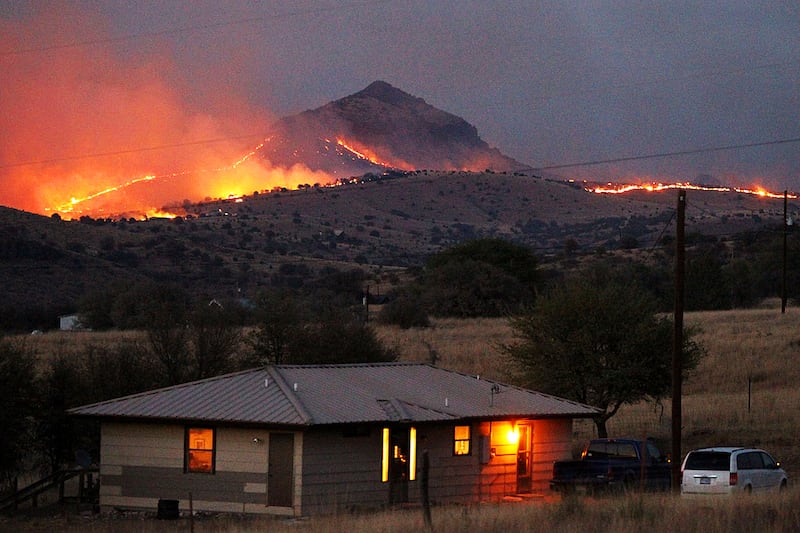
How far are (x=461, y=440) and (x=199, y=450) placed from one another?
7.29 meters

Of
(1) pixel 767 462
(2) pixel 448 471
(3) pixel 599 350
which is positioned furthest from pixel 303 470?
(3) pixel 599 350

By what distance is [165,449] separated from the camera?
3247cm

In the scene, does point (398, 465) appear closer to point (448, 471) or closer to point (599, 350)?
point (448, 471)

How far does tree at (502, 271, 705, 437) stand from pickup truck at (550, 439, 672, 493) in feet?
29.5

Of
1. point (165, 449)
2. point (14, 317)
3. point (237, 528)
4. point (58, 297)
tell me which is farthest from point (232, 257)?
point (237, 528)

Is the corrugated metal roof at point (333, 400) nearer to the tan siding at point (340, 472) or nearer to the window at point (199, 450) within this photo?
the window at point (199, 450)

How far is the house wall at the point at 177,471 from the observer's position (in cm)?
3089

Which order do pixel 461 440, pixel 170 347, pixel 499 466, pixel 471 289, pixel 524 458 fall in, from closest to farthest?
pixel 461 440
pixel 499 466
pixel 524 458
pixel 170 347
pixel 471 289

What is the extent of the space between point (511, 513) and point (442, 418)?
8.90m

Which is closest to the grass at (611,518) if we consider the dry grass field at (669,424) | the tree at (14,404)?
the dry grass field at (669,424)

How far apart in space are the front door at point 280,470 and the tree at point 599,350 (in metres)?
16.0

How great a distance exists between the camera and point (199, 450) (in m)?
31.9

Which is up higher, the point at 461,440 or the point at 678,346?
the point at 678,346

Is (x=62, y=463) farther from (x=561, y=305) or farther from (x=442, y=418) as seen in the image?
(x=561, y=305)
